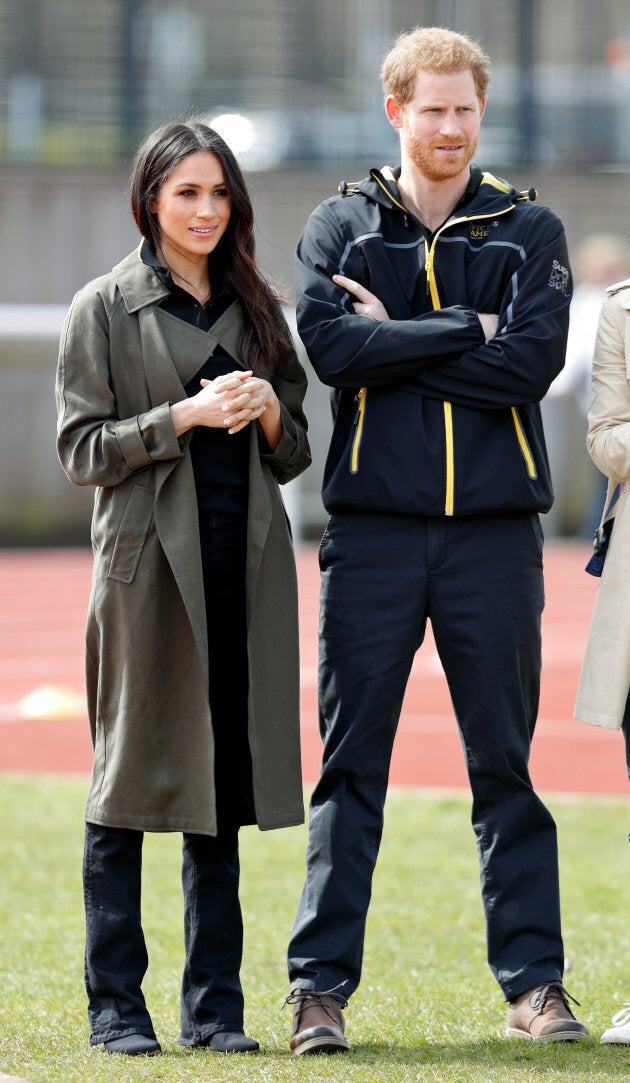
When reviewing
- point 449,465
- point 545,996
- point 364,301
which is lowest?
point 545,996

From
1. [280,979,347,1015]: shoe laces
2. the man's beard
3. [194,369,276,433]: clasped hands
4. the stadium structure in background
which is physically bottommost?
[280,979,347,1015]: shoe laces

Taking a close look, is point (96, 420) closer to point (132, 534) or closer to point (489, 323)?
point (132, 534)

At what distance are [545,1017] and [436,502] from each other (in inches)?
51.1

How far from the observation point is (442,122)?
13.1 ft

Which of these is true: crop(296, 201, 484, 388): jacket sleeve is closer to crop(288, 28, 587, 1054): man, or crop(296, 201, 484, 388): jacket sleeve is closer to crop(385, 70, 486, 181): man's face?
crop(288, 28, 587, 1054): man

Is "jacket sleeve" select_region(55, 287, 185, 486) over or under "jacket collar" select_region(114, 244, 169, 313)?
under

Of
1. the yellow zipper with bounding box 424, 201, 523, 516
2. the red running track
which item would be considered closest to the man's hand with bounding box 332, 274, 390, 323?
the yellow zipper with bounding box 424, 201, 523, 516

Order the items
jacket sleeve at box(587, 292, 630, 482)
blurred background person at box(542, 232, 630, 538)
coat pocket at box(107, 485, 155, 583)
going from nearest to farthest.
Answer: coat pocket at box(107, 485, 155, 583) < jacket sleeve at box(587, 292, 630, 482) < blurred background person at box(542, 232, 630, 538)

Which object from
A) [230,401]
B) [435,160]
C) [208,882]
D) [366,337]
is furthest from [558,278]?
[208,882]

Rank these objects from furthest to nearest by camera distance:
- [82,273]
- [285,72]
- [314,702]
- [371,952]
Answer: [285,72]
[82,273]
[314,702]
[371,952]

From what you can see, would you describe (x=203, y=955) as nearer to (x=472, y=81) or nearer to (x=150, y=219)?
(x=150, y=219)

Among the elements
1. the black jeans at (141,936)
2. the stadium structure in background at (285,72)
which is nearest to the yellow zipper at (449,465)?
the black jeans at (141,936)

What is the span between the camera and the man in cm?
397

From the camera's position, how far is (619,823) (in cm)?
724
